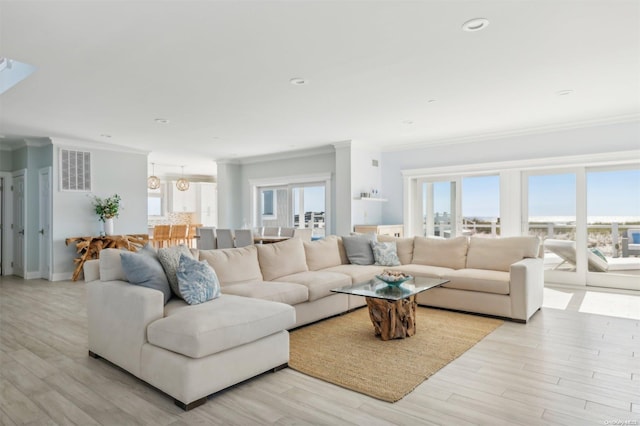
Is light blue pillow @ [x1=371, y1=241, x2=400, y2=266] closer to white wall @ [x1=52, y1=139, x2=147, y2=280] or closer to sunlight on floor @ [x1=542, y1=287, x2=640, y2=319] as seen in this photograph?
sunlight on floor @ [x1=542, y1=287, x2=640, y2=319]

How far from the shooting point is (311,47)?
10.7 feet

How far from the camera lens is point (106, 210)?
24.6 ft

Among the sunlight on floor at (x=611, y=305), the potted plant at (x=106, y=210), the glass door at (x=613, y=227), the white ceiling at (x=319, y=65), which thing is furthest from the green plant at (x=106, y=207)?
the glass door at (x=613, y=227)

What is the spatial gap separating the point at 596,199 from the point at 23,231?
1005 centimetres

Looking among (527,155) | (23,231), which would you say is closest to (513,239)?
(527,155)

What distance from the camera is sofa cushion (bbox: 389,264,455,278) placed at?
4750 mm

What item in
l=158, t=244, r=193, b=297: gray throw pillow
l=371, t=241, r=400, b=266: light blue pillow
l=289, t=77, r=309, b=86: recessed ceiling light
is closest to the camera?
l=158, t=244, r=193, b=297: gray throw pillow

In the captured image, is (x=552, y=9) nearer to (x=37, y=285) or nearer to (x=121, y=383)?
(x=121, y=383)

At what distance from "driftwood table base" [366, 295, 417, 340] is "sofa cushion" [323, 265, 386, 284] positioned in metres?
0.97

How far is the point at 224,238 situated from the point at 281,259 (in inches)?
114

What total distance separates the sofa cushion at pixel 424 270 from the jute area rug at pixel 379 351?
522mm

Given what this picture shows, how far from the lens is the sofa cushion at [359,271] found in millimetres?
4656

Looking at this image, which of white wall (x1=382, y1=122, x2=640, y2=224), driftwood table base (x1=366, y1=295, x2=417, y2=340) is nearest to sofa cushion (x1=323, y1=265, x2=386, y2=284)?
driftwood table base (x1=366, y1=295, x2=417, y2=340)

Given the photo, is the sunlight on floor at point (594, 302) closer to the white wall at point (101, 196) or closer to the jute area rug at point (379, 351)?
the jute area rug at point (379, 351)
